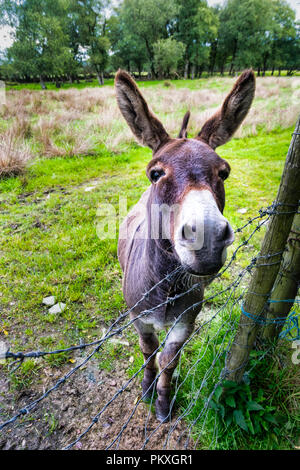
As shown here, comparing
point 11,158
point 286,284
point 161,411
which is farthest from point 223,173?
point 11,158

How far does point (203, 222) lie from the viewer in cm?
104

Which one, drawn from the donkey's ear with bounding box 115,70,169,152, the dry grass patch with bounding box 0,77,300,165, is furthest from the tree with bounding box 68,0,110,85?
the donkey's ear with bounding box 115,70,169,152

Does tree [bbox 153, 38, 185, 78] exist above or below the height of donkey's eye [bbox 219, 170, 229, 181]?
above

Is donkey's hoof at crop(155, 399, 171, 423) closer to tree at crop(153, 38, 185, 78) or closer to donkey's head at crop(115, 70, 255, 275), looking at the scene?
donkey's head at crop(115, 70, 255, 275)

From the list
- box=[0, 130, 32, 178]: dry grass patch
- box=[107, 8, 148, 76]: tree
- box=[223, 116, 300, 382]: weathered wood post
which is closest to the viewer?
box=[223, 116, 300, 382]: weathered wood post

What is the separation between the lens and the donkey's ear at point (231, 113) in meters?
1.57

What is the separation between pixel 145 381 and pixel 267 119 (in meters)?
11.8

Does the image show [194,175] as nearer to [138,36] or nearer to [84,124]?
[84,124]

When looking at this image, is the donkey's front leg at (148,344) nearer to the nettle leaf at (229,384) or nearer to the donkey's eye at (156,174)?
the nettle leaf at (229,384)

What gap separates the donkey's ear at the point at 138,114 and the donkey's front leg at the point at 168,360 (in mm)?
1451

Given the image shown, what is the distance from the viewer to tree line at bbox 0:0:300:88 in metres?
31.2

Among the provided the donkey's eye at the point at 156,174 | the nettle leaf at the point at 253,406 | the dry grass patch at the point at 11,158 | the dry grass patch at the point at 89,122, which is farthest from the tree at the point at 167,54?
the nettle leaf at the point at 253,406

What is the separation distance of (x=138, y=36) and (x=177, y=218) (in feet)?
154

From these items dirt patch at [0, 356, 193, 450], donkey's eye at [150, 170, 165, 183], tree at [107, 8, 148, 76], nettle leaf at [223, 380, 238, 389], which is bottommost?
dirt patch at [0, 356, 193, 450]
